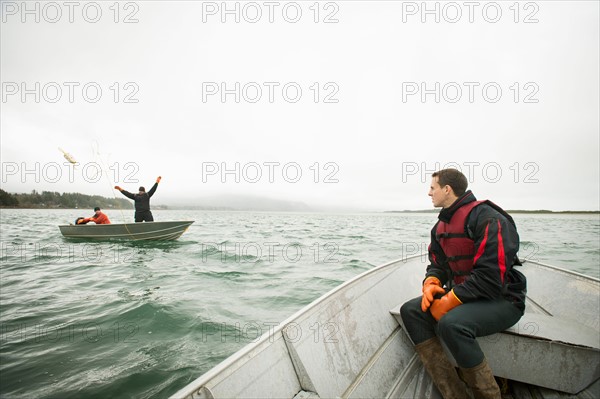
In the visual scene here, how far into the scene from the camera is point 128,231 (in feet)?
40.0

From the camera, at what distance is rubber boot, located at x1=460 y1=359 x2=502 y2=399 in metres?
2.00

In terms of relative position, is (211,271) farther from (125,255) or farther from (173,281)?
(125,255)

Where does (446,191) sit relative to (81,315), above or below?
above

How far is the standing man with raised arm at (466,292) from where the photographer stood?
201 centimetres

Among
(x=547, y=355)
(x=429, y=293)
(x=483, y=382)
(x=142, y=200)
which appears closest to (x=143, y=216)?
(x=142, y=200)

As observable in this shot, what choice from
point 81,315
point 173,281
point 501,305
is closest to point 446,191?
point 501,305

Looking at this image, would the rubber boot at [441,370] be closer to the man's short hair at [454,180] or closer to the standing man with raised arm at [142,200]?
the man's short hair at [454,180]

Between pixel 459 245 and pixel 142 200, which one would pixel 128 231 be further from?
pixel 459 245

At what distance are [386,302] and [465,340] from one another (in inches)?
49.1

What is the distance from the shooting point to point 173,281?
21.9 ft

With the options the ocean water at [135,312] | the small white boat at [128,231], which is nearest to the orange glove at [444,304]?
the ocean water at [135,312]

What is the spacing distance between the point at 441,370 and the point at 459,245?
3.70 feet

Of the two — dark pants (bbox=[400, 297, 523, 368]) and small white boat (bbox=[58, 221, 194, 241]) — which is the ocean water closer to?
small white boat (bbox=[58, 221, 194, 241])

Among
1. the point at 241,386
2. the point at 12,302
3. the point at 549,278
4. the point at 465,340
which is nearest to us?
the point at 241,386
